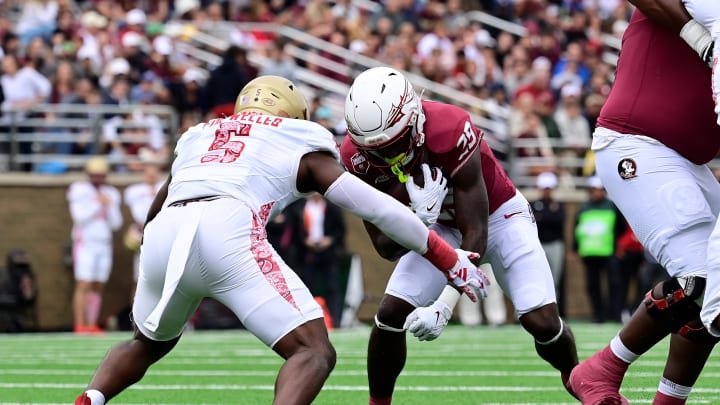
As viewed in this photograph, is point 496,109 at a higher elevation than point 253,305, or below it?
below

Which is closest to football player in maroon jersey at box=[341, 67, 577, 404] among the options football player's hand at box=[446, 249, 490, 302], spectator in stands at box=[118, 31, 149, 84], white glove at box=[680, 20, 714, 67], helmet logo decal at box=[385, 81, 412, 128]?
helmet logo decal at box=[385, 81, 412, 128]

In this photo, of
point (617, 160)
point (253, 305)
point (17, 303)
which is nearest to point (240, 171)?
point (253, 305)

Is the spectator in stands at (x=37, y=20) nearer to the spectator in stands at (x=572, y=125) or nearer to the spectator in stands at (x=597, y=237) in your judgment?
the spectator in stands at (x=572, y=125)

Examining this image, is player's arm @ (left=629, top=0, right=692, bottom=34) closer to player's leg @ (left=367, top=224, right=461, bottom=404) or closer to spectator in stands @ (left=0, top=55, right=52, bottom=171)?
player's leg @ (left=367, top=224, right=461, bottom=404)

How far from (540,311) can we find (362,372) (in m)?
2.88

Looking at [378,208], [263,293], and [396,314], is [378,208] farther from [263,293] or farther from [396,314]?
[396,314]

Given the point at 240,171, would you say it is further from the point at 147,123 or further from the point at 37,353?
the point at 147,123

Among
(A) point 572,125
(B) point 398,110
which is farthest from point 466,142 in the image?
(A) point 572,125

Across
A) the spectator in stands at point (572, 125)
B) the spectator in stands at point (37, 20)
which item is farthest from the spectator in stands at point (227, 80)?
the spectator in stands at point (572, 125)

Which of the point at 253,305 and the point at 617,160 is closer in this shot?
the point at 253,305

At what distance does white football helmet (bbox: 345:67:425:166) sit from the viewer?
210 inches

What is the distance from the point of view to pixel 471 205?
18.2 ft

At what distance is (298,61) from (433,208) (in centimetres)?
1206

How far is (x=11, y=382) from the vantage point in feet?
25.5
